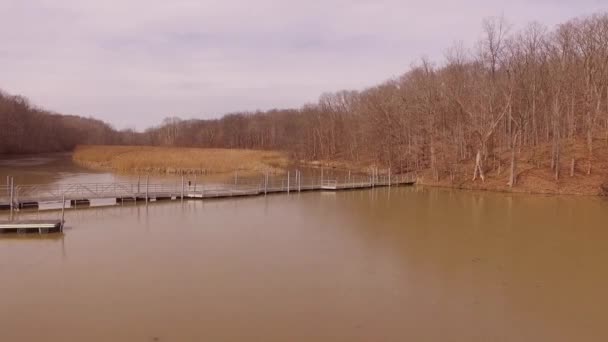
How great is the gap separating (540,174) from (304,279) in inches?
1146

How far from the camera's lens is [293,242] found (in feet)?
56.3

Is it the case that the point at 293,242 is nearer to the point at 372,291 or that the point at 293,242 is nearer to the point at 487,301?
the point at 372,291

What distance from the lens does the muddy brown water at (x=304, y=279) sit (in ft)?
31.2

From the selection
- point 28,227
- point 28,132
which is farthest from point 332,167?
point 28,132

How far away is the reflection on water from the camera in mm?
9500

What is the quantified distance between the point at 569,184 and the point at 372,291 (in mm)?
27845

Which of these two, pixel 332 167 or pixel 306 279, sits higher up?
pixel 332 167

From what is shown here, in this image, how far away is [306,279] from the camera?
12641mm

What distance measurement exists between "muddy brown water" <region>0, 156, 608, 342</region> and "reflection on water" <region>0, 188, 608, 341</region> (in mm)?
50

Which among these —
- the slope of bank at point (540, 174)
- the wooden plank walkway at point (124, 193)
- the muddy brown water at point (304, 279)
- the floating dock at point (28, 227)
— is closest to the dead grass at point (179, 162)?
the wooden plank walkway at point (124, 193)

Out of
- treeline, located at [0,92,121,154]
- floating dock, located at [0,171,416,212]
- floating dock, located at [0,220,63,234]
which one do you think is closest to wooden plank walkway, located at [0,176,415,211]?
floating dock, located at [0,171,416,212]

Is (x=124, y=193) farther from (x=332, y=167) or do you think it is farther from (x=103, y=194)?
(x=332, y=167)

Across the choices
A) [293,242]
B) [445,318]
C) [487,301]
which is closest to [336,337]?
[445,318]

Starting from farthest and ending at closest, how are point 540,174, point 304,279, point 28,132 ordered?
point 28,132, point 540,174, point 304,279
